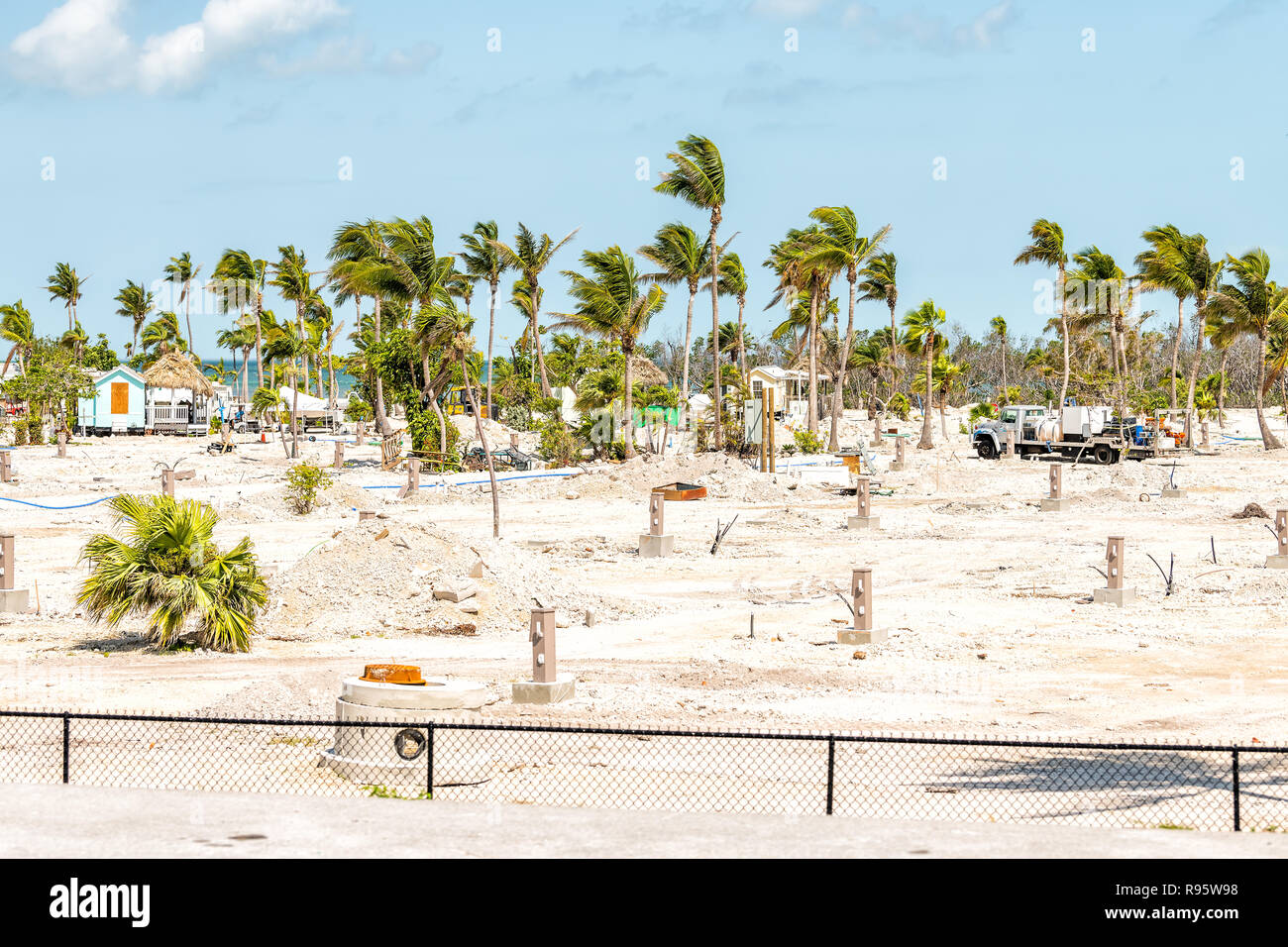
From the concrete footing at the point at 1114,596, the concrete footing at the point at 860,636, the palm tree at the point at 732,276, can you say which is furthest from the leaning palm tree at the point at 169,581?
the palm tree at the point at 732,276

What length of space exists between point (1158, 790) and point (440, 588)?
11.8 meters

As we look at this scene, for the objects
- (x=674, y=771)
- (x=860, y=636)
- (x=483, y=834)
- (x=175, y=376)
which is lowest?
(x=674, y=771)

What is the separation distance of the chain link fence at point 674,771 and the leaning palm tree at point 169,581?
4.12 meters

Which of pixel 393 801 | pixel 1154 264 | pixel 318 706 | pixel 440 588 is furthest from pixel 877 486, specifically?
pixel 393 801

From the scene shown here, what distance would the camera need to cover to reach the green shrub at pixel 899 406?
91438 mm

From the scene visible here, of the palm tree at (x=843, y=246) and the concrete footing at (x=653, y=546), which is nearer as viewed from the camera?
the concrete footing at (x=653, y=546)

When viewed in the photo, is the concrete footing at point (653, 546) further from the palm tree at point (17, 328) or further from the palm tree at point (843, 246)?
the palm tree at point (17, 328)

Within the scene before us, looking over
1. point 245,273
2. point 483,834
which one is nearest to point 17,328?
point 245,273

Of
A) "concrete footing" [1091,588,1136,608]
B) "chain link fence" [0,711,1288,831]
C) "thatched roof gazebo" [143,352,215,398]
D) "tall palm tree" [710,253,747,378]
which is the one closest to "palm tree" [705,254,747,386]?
"tall palm tree" [710,253,747,378]

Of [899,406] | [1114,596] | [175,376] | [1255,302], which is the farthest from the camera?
[899,406]

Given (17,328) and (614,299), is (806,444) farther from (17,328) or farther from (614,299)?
(17,328)

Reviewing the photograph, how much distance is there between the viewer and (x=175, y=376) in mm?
76250

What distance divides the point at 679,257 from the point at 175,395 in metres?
34.7

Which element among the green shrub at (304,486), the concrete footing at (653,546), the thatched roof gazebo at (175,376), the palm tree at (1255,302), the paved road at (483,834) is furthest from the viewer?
the thatched roof gazebo at (175,376)
